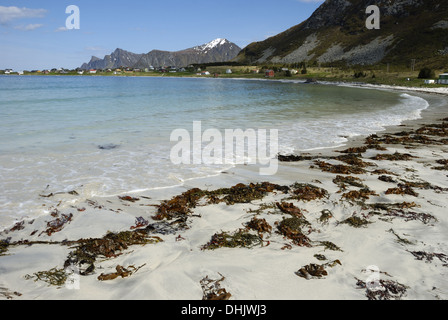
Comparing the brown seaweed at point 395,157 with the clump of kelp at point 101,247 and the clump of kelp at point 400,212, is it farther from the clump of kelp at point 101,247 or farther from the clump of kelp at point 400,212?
the clump of kelp at point 101,247

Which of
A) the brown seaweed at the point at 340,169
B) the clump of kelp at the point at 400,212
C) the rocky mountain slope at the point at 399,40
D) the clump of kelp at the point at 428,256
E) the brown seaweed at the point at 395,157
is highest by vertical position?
the rocky mountain slope at the point at 399,40

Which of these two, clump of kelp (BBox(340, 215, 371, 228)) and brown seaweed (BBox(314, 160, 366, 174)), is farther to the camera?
brown seaweed (BBox(314, 160, 366, 174))

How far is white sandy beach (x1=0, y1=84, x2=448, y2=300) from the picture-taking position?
408cm

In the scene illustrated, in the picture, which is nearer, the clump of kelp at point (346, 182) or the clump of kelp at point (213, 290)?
the clump of kelp at point (213, 290)

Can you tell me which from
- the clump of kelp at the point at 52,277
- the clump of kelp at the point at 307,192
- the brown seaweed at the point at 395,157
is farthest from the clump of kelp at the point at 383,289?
the brown seaweed at the point at 395,157

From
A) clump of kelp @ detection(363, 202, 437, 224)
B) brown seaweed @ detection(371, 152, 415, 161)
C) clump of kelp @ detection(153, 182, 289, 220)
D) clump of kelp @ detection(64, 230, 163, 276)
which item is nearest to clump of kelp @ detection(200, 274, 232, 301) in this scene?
clump of kelp @ detection(64, 230, 163, 276)

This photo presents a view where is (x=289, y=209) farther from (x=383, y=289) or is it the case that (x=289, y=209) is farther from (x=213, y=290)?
(x=213, y=290)

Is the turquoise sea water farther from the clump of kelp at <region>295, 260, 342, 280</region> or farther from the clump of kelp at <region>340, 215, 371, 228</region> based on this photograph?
the clump of kelp at <region>295, 260, 342, 280</region>

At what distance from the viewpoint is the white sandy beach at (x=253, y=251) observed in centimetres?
408

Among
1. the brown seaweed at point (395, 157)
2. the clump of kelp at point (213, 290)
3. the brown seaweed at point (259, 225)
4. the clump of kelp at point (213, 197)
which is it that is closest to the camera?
the clump of kelp at point (213, 290)

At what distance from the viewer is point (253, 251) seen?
5074 mm

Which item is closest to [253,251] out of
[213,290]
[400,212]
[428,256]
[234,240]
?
[234,240]
